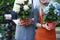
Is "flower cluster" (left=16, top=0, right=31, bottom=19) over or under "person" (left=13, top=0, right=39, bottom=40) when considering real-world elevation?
over

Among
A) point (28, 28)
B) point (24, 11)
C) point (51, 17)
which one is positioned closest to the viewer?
point (51, 17)

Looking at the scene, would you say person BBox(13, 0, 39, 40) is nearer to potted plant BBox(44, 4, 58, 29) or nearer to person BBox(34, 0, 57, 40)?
person BBox(34, 0, 57, 40)

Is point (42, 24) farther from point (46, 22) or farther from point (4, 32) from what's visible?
point (4, 32)

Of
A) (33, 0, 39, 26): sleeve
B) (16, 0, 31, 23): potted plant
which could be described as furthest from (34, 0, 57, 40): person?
(16, 0, 31, 23): potted plant

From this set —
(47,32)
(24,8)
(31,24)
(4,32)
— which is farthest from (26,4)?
(4,32)

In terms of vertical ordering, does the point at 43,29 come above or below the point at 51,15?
below

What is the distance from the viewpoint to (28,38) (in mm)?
2748

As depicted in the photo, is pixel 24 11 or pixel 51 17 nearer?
pixel 51 17

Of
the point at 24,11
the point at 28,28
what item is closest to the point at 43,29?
the point at 28,28

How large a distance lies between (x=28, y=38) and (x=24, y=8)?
423 millimetres

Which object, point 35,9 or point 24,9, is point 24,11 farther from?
point 35,9

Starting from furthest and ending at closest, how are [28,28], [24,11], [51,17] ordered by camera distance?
[28,28] → [24,11] → [51,17]

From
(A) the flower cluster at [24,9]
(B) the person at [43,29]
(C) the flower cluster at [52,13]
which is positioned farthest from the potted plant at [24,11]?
(C) the flower cluster at [52,13]

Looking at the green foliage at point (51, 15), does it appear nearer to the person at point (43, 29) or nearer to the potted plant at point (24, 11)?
the person at point (43, 29)
